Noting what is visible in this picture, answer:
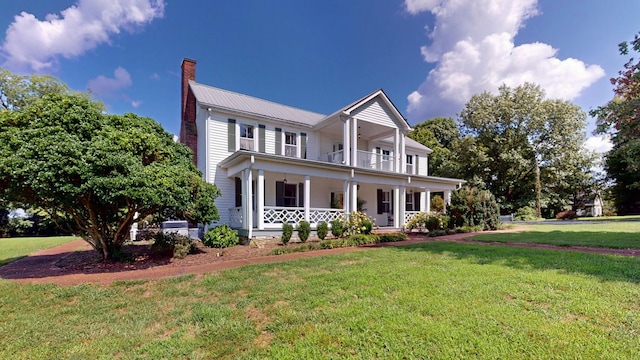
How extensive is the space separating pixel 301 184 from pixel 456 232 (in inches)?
344

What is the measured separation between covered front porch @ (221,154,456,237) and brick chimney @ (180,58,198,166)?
4.11m

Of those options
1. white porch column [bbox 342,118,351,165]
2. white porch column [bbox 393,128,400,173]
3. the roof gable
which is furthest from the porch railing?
the roof gable

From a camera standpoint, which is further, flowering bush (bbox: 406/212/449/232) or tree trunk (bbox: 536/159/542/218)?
tree trunk (bbox: 536/159/542/218)

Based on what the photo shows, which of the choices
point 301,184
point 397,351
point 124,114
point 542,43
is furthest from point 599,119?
point 124,114

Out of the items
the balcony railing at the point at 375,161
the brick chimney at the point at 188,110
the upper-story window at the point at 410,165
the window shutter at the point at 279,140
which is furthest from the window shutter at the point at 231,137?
the upper-story window at the point at 410,165

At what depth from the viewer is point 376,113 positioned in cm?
1688

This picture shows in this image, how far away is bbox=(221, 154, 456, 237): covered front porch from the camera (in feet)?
39.3

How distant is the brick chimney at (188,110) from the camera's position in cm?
1653

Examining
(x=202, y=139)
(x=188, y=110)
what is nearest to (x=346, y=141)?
(x=202, y=139)

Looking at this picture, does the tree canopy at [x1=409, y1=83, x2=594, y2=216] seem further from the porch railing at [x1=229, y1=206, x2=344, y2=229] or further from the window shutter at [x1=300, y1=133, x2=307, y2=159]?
the porch railing at [x1=229, y1=206, x2=344, y2=229]

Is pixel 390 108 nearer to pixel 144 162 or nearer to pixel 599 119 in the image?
pixel 599 119

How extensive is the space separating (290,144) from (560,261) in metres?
13.1

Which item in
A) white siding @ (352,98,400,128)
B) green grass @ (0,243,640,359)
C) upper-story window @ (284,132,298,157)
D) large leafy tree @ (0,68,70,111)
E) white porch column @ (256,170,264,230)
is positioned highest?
large leafy tree @ (0,68,70,111)

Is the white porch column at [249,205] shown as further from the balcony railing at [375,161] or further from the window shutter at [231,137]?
the balcony railing at [375,161]
